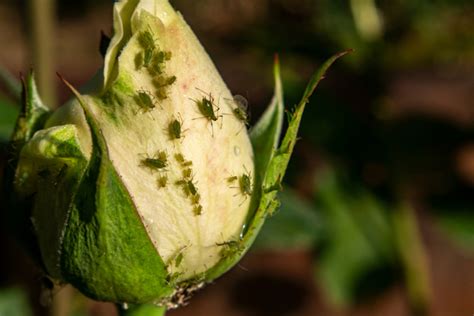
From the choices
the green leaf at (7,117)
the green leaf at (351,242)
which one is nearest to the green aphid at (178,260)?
the green leaf at (7,117)

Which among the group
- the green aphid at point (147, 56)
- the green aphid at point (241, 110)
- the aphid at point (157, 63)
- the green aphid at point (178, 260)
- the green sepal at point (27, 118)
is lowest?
the green aphid at point (178, 260)

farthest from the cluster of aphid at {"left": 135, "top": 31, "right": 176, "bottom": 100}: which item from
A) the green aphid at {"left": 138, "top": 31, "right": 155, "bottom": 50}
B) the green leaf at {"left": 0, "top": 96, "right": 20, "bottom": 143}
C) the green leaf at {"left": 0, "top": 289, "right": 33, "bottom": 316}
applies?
the green leaf at {"left": 0, "top": 289, "right": 33, "bottom": 316}

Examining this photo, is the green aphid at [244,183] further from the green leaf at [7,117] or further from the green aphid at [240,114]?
the green leaf at [7,117]

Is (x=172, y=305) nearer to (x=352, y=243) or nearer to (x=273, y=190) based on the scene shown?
(x=273, y=190)

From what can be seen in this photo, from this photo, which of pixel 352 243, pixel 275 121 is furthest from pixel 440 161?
pixel 275 121

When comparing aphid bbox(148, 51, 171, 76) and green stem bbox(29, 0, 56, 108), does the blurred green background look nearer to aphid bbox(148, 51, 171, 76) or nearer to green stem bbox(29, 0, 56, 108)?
green stem bbox(29, 0, 56, 108)

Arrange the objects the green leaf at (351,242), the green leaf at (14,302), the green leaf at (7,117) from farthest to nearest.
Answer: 1. the green leaf at (351,242)
2. the green leaf at (14,302)
3. the green leaf at (7,117)
